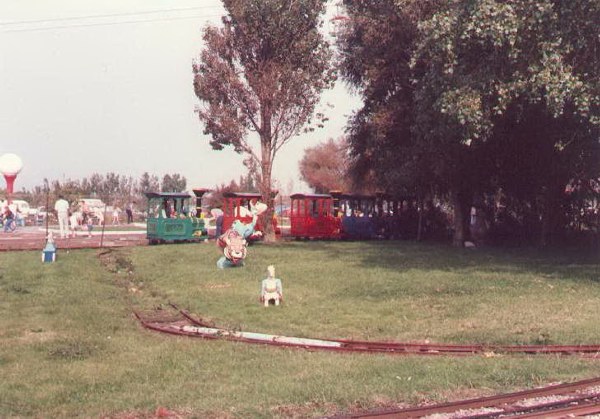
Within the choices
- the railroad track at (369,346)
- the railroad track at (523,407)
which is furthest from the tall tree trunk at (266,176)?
the railroad track at (523,407)

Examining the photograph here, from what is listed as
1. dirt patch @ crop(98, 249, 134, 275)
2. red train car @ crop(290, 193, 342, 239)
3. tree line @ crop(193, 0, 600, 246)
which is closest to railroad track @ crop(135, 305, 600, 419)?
dirt patch @ crop(98, 249, 134, 275)

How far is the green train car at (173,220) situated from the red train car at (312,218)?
5529 mm

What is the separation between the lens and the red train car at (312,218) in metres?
37.4

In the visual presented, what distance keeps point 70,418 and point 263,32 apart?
89.8 feet

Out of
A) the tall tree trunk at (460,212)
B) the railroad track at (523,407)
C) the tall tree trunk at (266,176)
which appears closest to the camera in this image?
the railroad track at (523,407)

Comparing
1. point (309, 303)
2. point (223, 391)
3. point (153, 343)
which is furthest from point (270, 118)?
point (223, 391)

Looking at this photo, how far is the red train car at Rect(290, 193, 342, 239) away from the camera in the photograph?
37406 millimetres

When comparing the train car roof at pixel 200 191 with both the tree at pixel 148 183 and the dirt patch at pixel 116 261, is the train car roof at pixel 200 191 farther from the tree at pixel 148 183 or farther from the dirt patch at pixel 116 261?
the tree at pixel 148 183

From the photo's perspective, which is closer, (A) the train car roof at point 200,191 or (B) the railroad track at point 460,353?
(B) the railroad track at point 460,353

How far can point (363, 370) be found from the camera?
838 centimetres

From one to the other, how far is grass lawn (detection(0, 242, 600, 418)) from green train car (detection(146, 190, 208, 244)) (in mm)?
10586

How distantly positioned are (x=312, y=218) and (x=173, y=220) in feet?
26.2

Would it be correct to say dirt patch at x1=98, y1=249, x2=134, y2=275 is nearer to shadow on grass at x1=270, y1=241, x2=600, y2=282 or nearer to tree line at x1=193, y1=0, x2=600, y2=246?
shadow on grass at x1=270, y1=241, x2=600, y2=282

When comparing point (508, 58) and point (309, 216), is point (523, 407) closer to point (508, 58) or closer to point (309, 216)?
point (508, 58)
